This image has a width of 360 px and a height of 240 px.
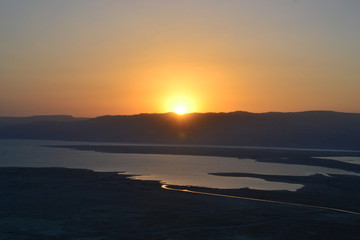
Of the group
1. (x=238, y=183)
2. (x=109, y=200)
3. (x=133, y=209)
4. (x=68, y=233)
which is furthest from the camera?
(x=238, y=183)

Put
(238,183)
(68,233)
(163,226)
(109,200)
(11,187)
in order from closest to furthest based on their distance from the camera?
1. (68,233)
2. (163,226)
3. (109,200)
4. (11,187)
5. (238,183)

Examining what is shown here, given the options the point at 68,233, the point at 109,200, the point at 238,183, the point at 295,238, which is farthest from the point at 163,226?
the point at 238,183

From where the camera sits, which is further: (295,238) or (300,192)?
(300,192)

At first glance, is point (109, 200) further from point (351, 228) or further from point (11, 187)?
point (351, 228)

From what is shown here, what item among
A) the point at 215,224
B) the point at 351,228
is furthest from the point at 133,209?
the point at 351,228

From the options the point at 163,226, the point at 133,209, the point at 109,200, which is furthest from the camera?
the point at 109,200

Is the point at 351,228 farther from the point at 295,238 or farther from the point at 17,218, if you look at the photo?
the point at 17,218
